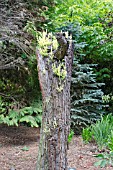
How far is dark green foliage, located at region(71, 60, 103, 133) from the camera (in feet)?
16.2

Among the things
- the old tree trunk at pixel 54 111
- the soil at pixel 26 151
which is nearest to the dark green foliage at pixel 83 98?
the soil at pixel 26 151

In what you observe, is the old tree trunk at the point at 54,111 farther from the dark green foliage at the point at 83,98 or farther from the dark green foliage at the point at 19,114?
the dark green foliage at the point at 83,98

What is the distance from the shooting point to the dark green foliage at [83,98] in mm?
4941

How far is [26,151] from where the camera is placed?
12.0 feet

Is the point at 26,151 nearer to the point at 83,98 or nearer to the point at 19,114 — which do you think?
the point at 19,114

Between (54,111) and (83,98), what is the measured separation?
9.87 ft

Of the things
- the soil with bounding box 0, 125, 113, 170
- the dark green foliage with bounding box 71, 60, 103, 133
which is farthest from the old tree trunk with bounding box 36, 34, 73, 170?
the dark green foliage with bounding box 71, 60, 103, 133

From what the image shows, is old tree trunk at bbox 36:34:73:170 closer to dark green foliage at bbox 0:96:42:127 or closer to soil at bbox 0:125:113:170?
soil at bbox 0:125:113:170

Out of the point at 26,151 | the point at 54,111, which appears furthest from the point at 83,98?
the point at 54,111

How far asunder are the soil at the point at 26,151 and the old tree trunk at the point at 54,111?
2.79 feet

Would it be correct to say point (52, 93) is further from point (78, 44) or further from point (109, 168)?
point (78, 44)

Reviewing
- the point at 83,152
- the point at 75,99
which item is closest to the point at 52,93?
the point at 83,152

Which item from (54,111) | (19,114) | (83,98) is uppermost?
(54,111)

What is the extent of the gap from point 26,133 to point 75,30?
2.52m
